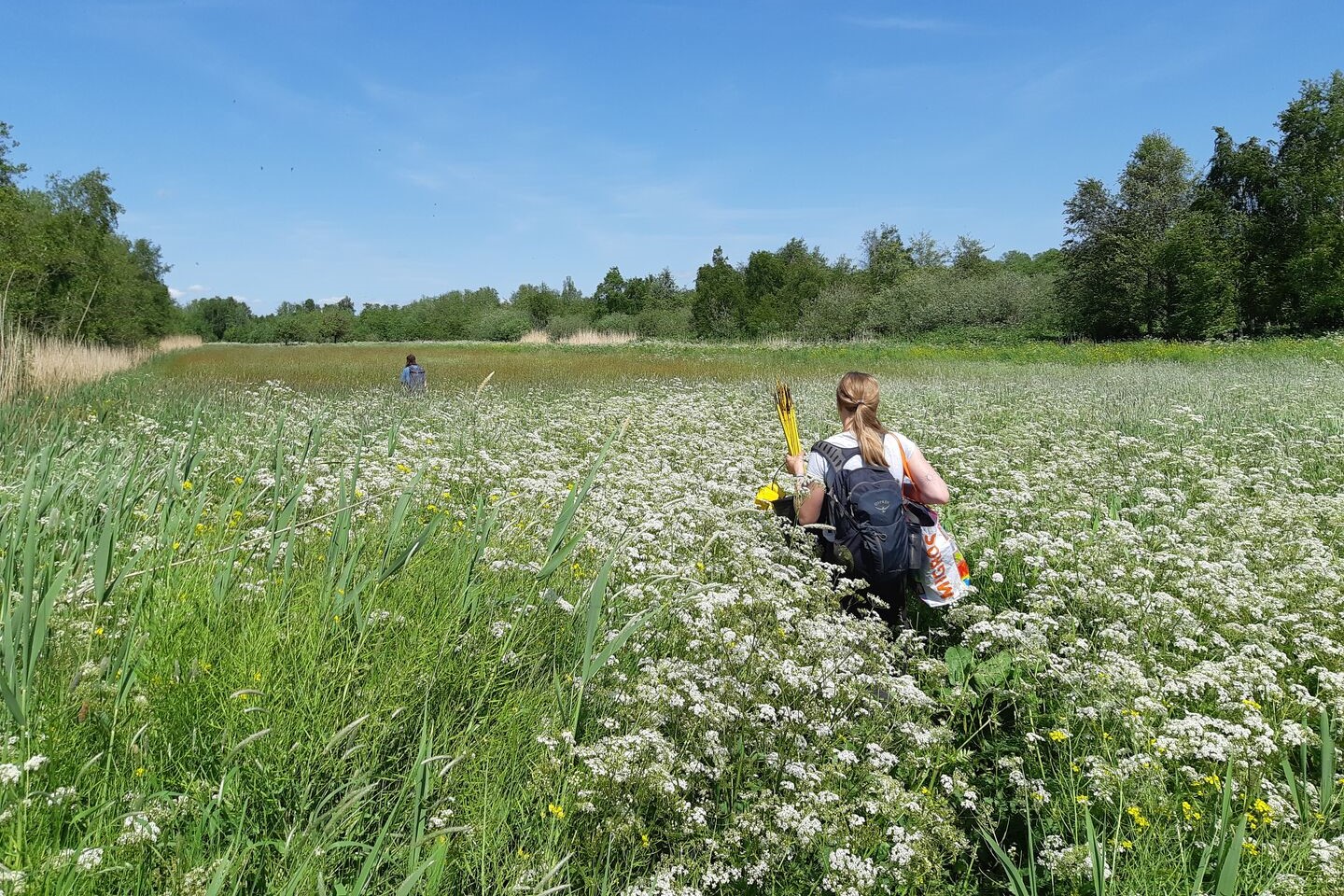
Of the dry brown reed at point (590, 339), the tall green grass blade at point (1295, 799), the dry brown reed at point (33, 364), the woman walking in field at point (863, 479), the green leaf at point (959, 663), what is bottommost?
the green leaf at point (959, 663)

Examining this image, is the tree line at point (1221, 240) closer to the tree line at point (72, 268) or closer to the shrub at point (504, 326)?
the tree line at point (72, 268)

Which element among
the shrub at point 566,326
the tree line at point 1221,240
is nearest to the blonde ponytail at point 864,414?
the tree line at point 1221,240

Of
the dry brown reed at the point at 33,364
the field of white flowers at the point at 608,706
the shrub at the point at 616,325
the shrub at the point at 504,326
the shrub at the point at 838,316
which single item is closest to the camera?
the field of white flowers at the point at 608,706

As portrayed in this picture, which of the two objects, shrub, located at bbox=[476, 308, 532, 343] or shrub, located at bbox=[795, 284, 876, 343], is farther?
shrub, located at bbox=[476, 308, 532, 343]

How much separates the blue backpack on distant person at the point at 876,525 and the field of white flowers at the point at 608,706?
12.9 inches

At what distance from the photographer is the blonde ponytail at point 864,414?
400 centimetres

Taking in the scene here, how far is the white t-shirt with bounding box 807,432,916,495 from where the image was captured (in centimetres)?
404

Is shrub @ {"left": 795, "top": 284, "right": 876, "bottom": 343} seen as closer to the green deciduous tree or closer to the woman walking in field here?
the green deciduous tree

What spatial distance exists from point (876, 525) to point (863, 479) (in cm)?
26

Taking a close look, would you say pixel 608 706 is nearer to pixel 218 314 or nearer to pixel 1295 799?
pixel 1295 799

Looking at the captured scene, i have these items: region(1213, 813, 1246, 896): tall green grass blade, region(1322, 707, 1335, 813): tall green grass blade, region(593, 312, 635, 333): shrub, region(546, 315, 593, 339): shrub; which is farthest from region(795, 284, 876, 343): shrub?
region(1213, 813, 1246, 896): tall green grass blade

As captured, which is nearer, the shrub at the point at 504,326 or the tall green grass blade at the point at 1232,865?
the tall green grass blade at the point at 1232,865

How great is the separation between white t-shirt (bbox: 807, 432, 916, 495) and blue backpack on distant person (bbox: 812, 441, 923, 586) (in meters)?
0.05

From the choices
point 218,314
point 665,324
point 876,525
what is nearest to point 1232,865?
point 876,525
